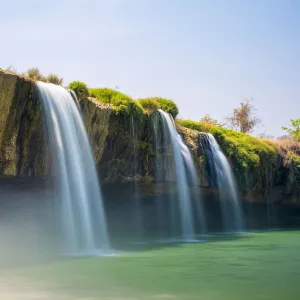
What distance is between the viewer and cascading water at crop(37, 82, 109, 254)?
1511 centimetres

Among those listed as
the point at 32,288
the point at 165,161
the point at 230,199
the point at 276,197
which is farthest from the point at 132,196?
the point at 32,288

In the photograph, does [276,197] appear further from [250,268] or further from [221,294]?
[221,294]

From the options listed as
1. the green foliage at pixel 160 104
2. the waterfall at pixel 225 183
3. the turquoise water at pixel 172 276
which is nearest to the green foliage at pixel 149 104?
the green foliage at pixel 160 104

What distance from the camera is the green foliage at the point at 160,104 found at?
20797mm

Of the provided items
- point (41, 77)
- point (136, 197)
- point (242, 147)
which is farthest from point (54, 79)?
point (242, 147)

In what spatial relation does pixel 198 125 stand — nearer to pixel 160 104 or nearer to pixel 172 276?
pixel 160 104

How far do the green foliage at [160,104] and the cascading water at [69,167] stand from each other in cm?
498

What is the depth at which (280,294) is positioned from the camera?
8.02 m

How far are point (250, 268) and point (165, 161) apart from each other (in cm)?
1017

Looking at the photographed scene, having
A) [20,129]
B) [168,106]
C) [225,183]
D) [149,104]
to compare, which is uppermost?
[168,106]

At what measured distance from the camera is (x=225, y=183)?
24125mm

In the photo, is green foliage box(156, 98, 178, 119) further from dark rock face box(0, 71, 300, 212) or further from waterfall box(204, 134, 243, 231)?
waterfall box(204, 134, 243, 231)

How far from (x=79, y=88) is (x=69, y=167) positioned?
9.86ft

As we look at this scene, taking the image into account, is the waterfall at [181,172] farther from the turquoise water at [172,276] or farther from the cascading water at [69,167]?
the turquoise water at [172,276]
